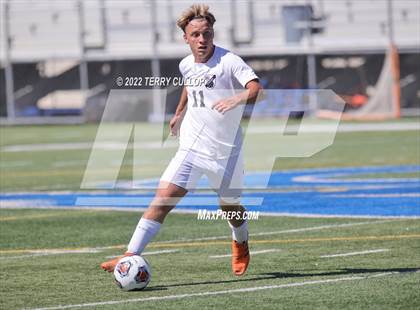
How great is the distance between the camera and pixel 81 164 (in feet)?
68.1

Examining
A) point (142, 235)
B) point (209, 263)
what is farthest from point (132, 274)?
point (209, 263)

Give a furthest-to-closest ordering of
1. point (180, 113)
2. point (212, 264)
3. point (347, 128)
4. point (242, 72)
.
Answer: point (347, 128) < point (212, 264) < point (180, 113) < point (242, 72)

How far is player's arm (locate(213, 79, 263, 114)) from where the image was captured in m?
7.85

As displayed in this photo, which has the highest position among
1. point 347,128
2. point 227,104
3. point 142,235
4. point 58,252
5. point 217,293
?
point 227,104

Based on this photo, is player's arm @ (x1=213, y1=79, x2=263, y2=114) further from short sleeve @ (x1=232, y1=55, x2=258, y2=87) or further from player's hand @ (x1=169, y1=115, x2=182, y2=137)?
player's hand @ (x1=169, y1=115, x2=182, y2=137)

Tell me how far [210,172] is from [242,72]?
798 millimetres

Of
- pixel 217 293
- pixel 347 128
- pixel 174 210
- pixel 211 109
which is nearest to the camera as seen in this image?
pixel 217 293

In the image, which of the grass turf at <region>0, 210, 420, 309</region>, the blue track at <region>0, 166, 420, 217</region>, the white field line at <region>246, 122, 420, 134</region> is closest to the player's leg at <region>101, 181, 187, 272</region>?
the grass turf at <region>0, 210, 420, 309</region>

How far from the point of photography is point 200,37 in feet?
27.1

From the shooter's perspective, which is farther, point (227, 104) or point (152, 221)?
point (152, 221)

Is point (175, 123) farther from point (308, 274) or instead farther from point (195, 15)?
point (308, 274)

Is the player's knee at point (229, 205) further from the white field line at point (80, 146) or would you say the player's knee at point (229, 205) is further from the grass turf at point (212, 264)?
the white field line at point (80, 146)

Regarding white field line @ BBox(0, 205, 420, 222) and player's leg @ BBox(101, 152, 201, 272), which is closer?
player's leg @ BBox(101, 152, 201, 272)

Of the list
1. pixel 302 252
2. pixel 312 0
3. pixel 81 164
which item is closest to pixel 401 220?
pixel 302 252
